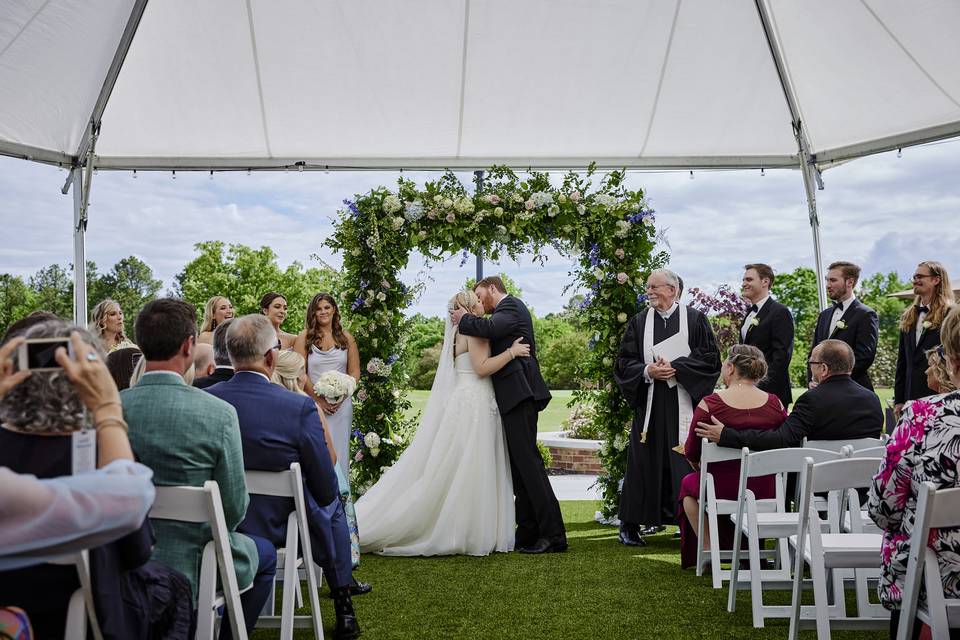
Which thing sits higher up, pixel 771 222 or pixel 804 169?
pixel 771 222

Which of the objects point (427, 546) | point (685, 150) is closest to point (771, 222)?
point (685, 150)

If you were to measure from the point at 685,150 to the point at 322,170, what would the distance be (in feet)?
11.9

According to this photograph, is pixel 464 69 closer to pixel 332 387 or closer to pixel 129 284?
pixel 332 387

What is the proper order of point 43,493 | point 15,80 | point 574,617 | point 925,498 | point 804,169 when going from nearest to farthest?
point 43,493 < point 925,498 < point 574,617 < point 15,80 < point 804,169

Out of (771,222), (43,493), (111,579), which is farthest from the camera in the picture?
(771,222)

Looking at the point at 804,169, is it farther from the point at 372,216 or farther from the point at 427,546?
the point at 427,546

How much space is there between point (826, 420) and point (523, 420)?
225cm

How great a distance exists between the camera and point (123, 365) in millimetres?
3975

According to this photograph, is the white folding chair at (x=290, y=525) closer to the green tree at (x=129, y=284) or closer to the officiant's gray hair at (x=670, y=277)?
the officiant's gray hair at (x=670, y=277)

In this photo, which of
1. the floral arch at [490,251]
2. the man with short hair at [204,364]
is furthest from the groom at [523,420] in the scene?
the man with short hair at [204,364]

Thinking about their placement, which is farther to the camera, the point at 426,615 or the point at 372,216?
the point at 372,216

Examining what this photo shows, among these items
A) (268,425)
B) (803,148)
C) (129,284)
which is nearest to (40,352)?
(268,425)

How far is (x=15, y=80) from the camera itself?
286 inches

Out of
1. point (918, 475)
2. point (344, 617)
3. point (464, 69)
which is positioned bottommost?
point (344, 617)
